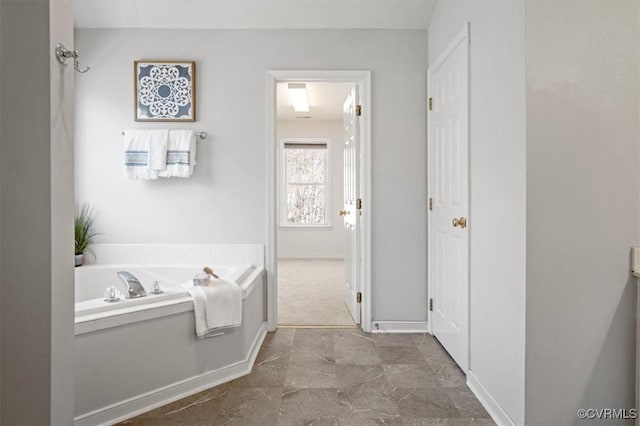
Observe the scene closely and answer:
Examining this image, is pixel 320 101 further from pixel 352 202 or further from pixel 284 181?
pixel 352 202

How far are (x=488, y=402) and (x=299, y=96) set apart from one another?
4.19 metres

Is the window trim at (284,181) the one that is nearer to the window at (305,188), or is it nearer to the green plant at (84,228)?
the window at (305,188)

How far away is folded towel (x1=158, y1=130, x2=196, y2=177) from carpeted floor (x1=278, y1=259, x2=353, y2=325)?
1443mm

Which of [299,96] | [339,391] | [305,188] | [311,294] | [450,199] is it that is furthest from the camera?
[305,188]

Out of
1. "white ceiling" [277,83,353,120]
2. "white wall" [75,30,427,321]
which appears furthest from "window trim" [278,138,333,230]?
"white wall" [75,30,427,321]

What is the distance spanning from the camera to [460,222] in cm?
244

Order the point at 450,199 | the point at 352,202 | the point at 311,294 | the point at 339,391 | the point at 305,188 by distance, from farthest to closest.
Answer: the point at 305,188 < the point at 311,294 < the point at 352,202 < the point at 450,199 < the point at 339,391

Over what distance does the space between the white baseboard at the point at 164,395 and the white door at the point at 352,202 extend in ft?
3.76

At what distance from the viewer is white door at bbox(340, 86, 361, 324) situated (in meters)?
3.36

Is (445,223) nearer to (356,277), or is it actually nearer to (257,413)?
(356,277)

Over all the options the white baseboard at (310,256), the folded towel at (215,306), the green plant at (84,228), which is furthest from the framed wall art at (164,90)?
the white baseboard at (310,256)

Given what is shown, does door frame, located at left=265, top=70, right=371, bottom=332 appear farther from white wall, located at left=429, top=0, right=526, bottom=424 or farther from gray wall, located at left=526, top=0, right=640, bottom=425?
gray wall, located at left=526, top=0, right=640, bottom=425

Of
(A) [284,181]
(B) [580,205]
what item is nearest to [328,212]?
(A) [284,181]

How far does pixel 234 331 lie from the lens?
243cm
